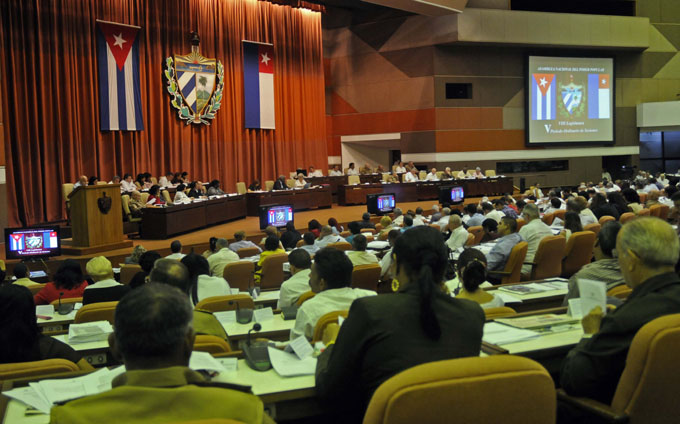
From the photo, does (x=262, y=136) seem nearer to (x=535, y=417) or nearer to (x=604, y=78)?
(x=604, y=78)

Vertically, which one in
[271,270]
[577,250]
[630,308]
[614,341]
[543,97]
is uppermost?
[543,97]

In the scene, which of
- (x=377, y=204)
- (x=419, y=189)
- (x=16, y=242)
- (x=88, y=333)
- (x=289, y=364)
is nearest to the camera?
(x=289, y=364)

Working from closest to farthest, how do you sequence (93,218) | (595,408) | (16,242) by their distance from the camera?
(595,408) → (16,242) → (93,218)

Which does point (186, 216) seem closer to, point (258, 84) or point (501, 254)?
point (258, 84)

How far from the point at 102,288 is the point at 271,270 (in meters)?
2.39

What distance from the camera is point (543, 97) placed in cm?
2200

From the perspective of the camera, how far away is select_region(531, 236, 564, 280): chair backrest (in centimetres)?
644

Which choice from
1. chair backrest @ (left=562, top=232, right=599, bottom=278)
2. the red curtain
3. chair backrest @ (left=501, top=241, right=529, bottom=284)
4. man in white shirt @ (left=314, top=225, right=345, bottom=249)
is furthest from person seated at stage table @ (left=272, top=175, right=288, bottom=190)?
chair backrest @ (left=501, top=241, right=529, bottom=284)

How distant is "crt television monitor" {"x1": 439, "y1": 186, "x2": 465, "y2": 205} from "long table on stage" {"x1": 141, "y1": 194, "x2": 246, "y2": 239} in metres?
4.93

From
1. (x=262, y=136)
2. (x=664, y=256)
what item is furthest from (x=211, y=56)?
(x=664, y=256)

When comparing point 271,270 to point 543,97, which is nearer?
point 271,270

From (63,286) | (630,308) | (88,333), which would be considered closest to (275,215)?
(63,286)

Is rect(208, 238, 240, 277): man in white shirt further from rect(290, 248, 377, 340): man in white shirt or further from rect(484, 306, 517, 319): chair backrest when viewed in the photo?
rect(484, 306, 517, 319): chair backrest

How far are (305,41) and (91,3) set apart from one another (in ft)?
23.5
